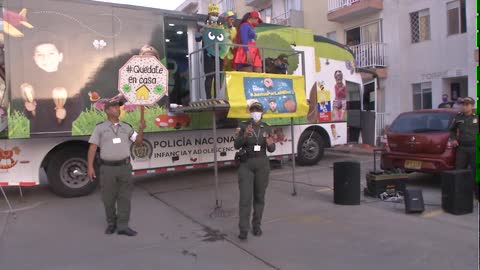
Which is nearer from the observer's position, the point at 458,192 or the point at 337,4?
the point at 458,192

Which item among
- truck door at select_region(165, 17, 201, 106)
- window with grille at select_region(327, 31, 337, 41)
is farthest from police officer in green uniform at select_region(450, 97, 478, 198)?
window with grille at select_region(327, 31, 337, 41)

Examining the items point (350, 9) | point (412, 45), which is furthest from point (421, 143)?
point (350, 9)

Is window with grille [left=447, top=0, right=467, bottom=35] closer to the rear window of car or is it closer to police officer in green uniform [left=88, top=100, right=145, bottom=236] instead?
the rear window of car

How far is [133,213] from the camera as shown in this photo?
7406 mm

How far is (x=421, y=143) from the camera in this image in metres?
8.44

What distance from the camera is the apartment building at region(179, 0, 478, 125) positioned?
629 inches

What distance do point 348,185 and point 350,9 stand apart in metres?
13.8

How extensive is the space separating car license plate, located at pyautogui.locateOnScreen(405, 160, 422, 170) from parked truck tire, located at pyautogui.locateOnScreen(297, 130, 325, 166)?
11.2 feet

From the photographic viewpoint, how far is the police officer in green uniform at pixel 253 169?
5762 millimetres

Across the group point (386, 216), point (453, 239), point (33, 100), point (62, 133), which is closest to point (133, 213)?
point (62, 133)

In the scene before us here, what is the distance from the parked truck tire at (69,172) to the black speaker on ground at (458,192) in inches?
248

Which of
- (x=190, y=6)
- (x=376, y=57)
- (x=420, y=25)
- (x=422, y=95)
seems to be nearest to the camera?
(x=420, y=25)

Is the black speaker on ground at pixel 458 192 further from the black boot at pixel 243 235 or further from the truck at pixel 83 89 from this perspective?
the black boot at pixel 243 235

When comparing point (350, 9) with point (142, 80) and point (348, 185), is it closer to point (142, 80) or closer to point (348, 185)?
point (348, 185)
